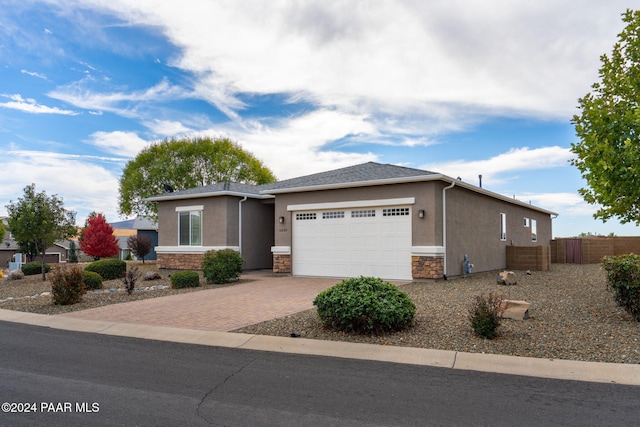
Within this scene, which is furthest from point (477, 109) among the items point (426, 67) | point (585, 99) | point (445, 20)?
point (585, 99)

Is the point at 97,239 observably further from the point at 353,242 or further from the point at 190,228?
the point at 353,242

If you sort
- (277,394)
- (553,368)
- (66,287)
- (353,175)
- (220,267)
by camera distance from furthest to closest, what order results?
(353,175), (220,267), (66,287), (553,368), (277,394)

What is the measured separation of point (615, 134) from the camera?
29.6 feet

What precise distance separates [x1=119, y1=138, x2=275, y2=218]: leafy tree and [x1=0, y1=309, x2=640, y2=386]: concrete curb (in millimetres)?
25482

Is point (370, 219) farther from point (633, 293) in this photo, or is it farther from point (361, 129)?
point (633, 293)

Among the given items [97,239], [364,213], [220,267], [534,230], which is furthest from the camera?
[97,239]

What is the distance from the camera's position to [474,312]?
275 inches

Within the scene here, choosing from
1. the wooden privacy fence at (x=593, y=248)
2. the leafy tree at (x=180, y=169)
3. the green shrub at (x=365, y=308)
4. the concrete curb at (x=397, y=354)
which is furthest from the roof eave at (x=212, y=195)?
the wooden privacy fence at (x=593, y=248)

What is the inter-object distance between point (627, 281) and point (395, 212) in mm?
7381

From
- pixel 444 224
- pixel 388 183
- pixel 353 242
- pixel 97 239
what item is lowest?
pixel 353 242

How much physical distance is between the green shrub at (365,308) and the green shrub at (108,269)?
12.3 meters

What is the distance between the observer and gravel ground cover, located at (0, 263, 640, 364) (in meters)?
6.39

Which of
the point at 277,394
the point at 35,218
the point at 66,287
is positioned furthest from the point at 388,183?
the point at 35,218

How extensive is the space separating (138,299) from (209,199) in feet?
26.1
